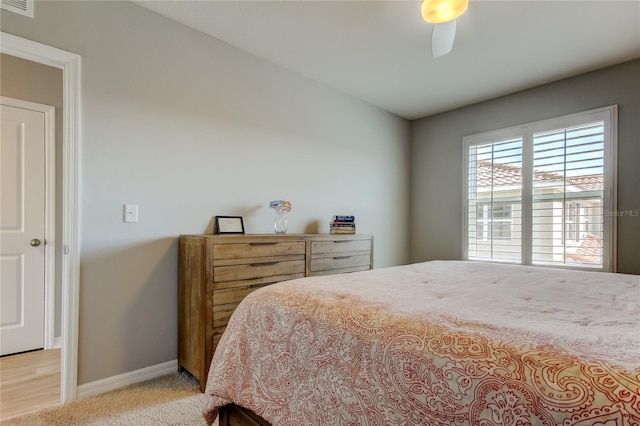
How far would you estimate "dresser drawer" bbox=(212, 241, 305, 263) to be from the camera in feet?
6.72

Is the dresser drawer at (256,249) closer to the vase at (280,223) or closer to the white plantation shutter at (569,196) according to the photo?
the vase at (280,223)

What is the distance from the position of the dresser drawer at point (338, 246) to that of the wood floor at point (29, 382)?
193cm

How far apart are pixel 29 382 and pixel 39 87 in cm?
239

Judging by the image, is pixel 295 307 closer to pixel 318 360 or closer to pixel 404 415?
pixel 318 360

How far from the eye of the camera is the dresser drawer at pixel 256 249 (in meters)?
2.05

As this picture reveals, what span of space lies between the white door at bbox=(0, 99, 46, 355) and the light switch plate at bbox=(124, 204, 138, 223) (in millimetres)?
1307

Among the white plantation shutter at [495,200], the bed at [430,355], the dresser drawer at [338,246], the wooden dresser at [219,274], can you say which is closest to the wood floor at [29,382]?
the wooden dresser at [219,274]

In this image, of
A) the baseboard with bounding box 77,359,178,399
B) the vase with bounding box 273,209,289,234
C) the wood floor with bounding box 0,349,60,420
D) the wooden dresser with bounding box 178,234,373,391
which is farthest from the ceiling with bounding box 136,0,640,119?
the wood floor with bounding box 0,349,60,420

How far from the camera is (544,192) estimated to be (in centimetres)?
322

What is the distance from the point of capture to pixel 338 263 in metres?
2.85

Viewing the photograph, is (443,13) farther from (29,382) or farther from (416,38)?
(29,382)

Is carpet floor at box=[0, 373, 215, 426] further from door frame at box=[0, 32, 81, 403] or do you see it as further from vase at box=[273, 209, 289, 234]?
vase at box=[273, 209, 289, 234]

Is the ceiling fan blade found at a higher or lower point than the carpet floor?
higher

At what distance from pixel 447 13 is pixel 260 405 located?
6.66 ft
